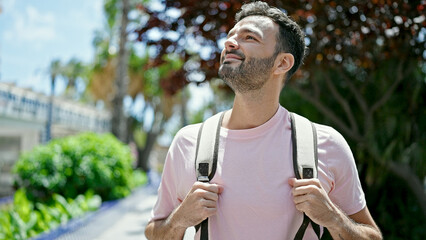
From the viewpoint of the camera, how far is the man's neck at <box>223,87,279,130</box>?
188 cm

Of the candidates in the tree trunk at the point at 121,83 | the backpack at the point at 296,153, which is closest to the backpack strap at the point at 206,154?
the backpack at the point at 296,153

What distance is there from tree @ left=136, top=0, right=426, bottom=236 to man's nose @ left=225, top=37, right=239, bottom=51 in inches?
138

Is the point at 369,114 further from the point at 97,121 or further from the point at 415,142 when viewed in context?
the point at 97,121

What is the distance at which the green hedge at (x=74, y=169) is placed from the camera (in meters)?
9.08

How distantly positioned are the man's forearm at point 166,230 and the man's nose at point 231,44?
692 millimetres

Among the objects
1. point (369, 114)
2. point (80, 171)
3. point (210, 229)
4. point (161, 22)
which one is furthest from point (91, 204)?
point (210, 229)

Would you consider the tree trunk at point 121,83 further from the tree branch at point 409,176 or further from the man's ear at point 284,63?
the man's ear at point 284,63

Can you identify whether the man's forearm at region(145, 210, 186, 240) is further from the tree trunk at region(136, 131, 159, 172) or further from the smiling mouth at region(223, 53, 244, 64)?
the tree trunk at region(136, 131, 159, 172)

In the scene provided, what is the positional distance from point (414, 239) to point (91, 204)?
217 inches

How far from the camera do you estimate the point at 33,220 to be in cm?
649

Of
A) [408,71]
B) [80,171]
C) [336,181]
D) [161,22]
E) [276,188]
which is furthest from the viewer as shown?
[80,171]

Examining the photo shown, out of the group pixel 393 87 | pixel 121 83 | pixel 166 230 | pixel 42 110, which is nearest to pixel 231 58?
pixel 166 230

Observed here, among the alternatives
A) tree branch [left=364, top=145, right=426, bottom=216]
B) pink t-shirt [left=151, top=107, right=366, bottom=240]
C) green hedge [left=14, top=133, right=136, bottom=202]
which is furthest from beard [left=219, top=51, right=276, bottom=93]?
green hedge [left=14, top=133, right=136, bottom=202]

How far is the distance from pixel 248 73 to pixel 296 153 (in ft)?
1.17
